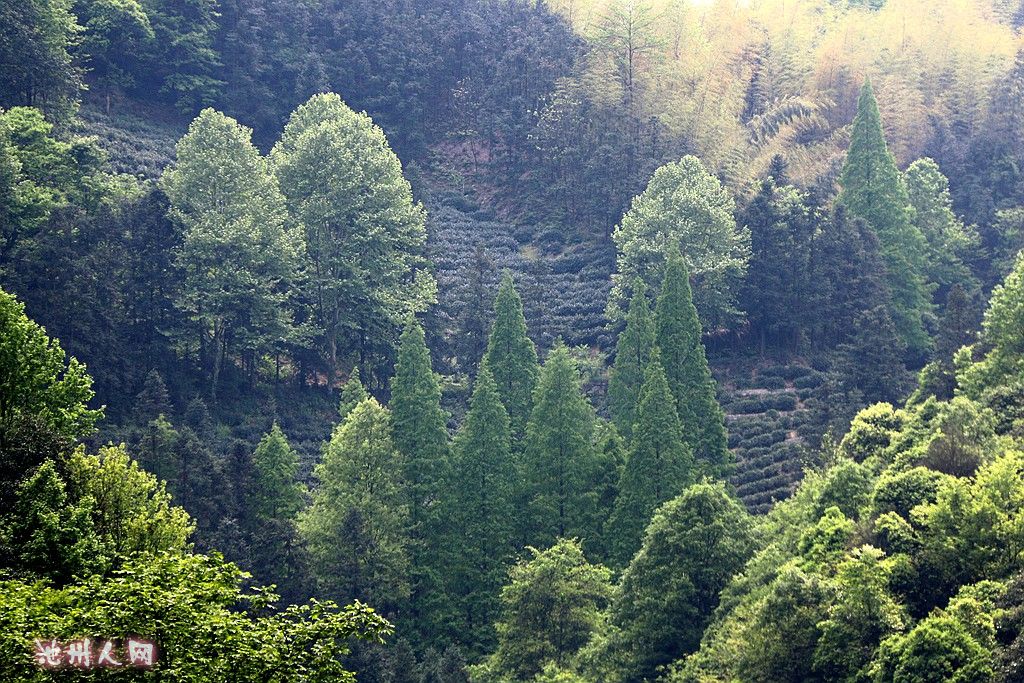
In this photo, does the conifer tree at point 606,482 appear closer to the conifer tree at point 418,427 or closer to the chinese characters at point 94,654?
the conifer tree at point 418,427

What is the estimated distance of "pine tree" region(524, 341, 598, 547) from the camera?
6475 cm

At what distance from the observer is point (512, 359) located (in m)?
70.6

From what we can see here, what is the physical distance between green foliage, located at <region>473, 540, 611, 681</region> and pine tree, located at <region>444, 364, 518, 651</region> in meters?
4.51

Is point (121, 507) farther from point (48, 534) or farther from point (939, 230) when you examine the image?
point (939, 230)

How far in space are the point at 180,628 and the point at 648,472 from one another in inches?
1257

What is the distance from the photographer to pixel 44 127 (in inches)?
3000

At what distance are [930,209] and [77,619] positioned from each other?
64504 millimetres

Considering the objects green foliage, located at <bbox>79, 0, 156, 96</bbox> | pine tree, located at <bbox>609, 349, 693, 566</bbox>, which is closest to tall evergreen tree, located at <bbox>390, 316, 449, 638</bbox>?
pine tree, located at <bbox>609, 349, 693, 566</bbox>

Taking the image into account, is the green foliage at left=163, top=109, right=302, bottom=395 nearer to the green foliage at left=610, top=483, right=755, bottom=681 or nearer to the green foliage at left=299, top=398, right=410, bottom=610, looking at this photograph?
the green foliage at left=299, top=398, right=410, bottom=610

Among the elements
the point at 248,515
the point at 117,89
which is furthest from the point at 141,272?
the point at 117,89

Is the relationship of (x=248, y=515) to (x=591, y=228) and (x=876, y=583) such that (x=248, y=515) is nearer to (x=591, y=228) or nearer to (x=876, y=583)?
(x=876, y=583)

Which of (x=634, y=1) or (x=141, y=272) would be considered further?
(x=634, y=1)

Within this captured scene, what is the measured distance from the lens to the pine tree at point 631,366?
70.1 metres

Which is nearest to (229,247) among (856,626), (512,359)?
(512,359)
